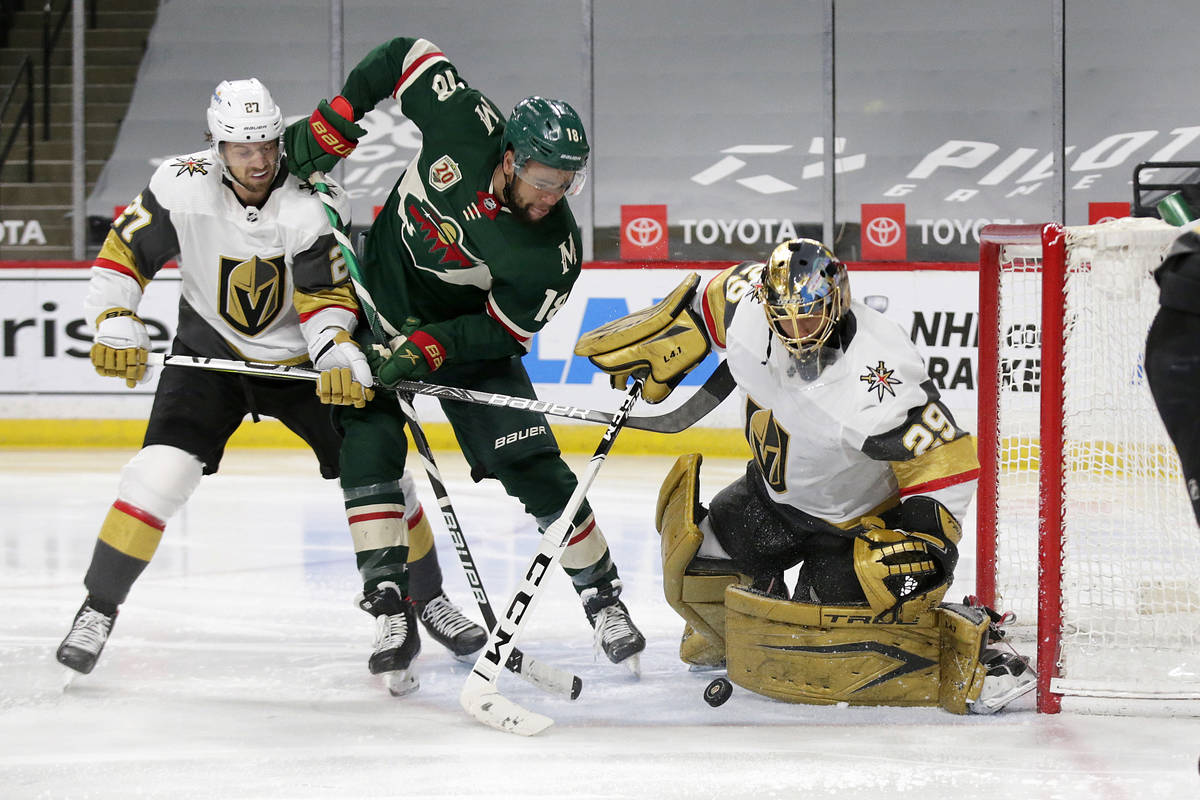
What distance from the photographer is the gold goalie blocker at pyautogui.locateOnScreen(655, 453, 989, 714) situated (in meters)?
2.43

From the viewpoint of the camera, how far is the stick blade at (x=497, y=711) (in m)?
2.39

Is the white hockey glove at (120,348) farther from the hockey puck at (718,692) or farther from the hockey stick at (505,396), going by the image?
Answer: the hockey puck at (718,692)

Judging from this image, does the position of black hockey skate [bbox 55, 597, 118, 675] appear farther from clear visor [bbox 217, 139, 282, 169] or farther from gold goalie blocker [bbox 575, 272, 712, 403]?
gold goalie blocker [bbox 575, 272, 712, 403]

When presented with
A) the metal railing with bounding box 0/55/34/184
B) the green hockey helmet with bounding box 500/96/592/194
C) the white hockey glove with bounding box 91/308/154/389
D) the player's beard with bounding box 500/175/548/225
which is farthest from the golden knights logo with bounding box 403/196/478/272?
the metal railing with bounding box 0/55/34/184

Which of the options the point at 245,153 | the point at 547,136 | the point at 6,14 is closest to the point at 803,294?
the point at 547,136

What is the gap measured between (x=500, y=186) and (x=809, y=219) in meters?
4.04

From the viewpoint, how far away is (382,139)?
686cm

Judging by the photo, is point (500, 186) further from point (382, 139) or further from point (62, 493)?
point (382, 139)

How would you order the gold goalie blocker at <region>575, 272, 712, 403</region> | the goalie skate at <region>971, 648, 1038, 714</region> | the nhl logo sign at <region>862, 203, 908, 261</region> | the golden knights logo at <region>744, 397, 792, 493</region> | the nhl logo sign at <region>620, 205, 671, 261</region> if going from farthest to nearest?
the nhl logo sign at <region>620, 205, 671, 261</region> < the nhl logo sign at <region>862, 203, 908, 261</region> < the gold goalie blocker at <region>575, 272, 712, 403</region> < the golden knights logo at <region>744, 397, 792, 493</region> < the goalie skate at <region>971, 648, 1038, 714</region>

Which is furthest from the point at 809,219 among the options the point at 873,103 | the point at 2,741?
the point at 2,741

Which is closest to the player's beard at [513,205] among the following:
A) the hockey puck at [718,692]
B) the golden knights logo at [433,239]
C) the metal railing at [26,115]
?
the golden knights logo at [433,239]

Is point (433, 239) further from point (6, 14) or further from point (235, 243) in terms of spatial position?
point (6, 14)

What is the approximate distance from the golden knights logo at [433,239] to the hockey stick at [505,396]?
254 millimetres

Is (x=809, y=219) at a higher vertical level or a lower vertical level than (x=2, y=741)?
higher
